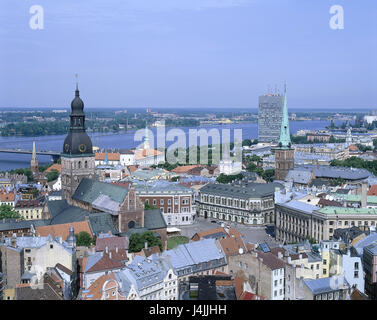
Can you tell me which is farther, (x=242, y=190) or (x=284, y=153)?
(x=284, y=153)

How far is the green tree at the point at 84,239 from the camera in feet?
74.8

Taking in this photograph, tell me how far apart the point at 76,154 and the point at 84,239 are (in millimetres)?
7541

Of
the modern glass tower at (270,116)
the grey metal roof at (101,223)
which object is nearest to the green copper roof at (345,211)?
the grey metal roof at (101,223)

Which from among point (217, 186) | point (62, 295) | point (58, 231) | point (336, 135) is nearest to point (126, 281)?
point (62, 295)

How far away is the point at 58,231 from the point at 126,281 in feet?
29.7

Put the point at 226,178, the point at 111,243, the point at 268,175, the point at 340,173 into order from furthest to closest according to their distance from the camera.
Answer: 1. the point at 268,175
2. the point at 340,173
3. the point at 226,178
4. the point at 111,243

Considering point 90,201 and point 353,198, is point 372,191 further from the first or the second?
point 90,201

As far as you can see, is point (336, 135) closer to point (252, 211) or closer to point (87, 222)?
point (252, 211)

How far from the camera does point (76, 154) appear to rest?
96.3 ft

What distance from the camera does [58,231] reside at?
927 inches

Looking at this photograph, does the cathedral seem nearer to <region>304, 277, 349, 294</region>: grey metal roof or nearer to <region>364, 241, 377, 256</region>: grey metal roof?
<region>364, 241, 377, 256</region>: grey metal roof

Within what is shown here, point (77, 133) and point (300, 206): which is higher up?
point (77, 133)

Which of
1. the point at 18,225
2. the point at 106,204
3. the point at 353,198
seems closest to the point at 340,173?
the point at 353,198

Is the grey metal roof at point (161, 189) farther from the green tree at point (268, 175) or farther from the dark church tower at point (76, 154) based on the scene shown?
the green tree at point (268, 175)
